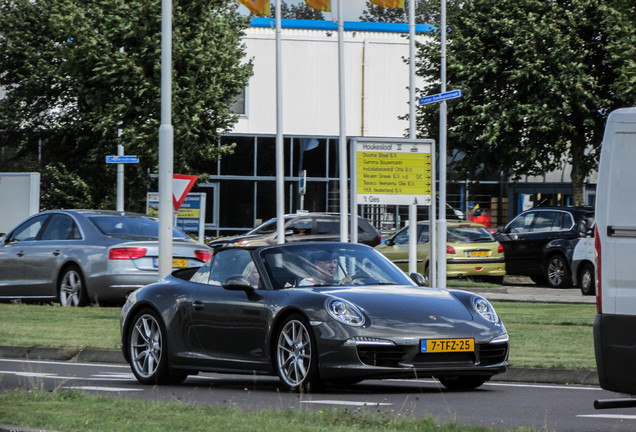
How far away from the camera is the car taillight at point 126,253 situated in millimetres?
19984

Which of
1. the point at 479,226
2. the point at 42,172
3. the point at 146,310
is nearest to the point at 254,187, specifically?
the point at 42,172

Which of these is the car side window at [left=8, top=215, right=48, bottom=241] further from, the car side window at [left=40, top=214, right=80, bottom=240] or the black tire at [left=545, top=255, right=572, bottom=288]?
the black tire at [left=545, top=255, right=572, bottom=288]

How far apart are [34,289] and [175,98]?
412cm

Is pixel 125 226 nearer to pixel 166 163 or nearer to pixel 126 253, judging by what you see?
pixel 126 253

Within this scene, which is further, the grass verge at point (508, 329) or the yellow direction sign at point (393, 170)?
the yellow direction sign at point (393, 170)

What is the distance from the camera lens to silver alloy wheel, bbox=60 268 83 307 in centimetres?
2053

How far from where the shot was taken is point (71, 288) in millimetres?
20625

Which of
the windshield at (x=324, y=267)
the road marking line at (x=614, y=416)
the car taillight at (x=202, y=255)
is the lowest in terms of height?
the road marking line at (x=614, y=416)

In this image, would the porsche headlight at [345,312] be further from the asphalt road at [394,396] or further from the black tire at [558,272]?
the black tire at [558,272]

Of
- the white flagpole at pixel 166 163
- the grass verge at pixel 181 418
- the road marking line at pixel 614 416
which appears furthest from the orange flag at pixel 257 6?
the road marking line at pixel 614 416

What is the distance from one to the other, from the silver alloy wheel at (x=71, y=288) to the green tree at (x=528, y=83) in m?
21.9

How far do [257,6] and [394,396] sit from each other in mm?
23094

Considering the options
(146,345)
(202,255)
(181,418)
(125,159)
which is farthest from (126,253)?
(181,418)

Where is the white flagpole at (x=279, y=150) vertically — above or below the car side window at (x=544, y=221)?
above
